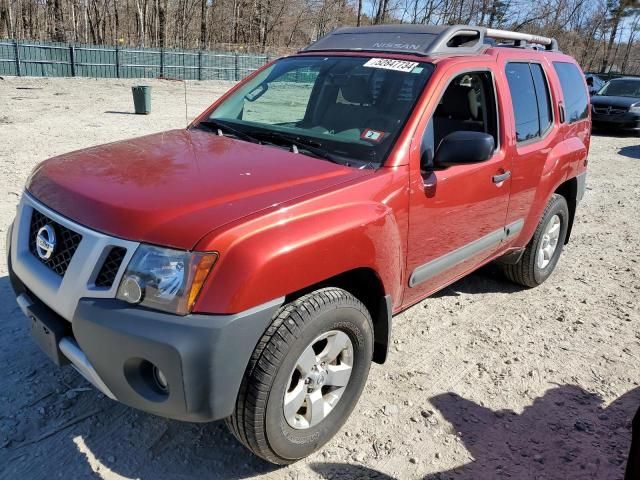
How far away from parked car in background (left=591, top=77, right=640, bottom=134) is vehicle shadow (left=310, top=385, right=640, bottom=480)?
1402cm

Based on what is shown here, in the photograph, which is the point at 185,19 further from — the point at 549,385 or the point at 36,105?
the point at 549,385

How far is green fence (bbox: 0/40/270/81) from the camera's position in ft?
72.9

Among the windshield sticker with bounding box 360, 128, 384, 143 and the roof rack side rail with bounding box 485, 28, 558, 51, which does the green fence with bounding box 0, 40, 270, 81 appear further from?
the windshield sticker with bounding box 360, 128, 384, 143

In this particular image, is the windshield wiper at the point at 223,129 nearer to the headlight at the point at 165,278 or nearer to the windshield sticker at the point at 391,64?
the windshield sticker at the point at 391,64

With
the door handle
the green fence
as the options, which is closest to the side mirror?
the door handle

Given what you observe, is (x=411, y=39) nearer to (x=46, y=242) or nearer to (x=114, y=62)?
(x=46, y=242)

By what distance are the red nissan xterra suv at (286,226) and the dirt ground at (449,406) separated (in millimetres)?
358

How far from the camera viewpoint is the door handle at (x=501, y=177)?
3.50 meters

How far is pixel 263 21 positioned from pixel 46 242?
4837 centimetres

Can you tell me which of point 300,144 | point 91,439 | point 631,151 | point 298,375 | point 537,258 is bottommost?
point 91,439

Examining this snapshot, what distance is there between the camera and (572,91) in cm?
475

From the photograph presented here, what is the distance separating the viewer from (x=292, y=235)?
2.20 m

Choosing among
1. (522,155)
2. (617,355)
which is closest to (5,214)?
(522,155)

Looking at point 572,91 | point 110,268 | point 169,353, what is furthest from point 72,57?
point 169,353
